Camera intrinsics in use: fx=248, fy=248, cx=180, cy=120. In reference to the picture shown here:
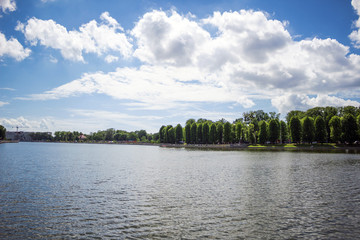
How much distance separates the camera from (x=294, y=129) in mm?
132250

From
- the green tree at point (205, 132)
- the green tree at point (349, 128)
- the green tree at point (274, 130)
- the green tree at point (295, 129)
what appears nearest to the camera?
the green tree at point (349, 128)

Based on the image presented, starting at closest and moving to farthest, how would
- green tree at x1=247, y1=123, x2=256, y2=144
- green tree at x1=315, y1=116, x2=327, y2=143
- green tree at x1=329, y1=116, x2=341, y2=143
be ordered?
green tree at x1=329, y1=116, x2=341, y2=143 → green tree at x1=315, y1=116, x2=327, y2=143 → green tree at x1=247, y1=123, x2=256, y2=144

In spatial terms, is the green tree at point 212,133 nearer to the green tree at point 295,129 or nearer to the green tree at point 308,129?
the green tree at point 295,129

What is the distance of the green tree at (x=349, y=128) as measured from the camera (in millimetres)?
115875

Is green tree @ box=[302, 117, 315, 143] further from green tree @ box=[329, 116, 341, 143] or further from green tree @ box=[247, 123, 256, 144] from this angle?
green tree @ box=[247, 123, 256, 144]

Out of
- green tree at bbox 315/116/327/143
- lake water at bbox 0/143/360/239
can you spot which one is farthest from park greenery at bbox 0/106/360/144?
lake water at bbox 0/143/360/239

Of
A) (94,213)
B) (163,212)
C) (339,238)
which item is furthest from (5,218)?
(339,238)

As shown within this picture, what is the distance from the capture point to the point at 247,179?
1359 inches

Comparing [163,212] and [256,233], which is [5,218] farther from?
[256,233]

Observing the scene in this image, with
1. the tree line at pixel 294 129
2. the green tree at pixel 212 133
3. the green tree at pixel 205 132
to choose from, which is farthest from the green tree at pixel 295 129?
the green tree at pixel 205 132

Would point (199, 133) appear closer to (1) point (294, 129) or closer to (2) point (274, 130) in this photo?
(2) point (274, 130)

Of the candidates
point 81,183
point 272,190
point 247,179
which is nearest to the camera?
point 272,190

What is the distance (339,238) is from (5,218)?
71.2 ft

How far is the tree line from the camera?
4688 inches
